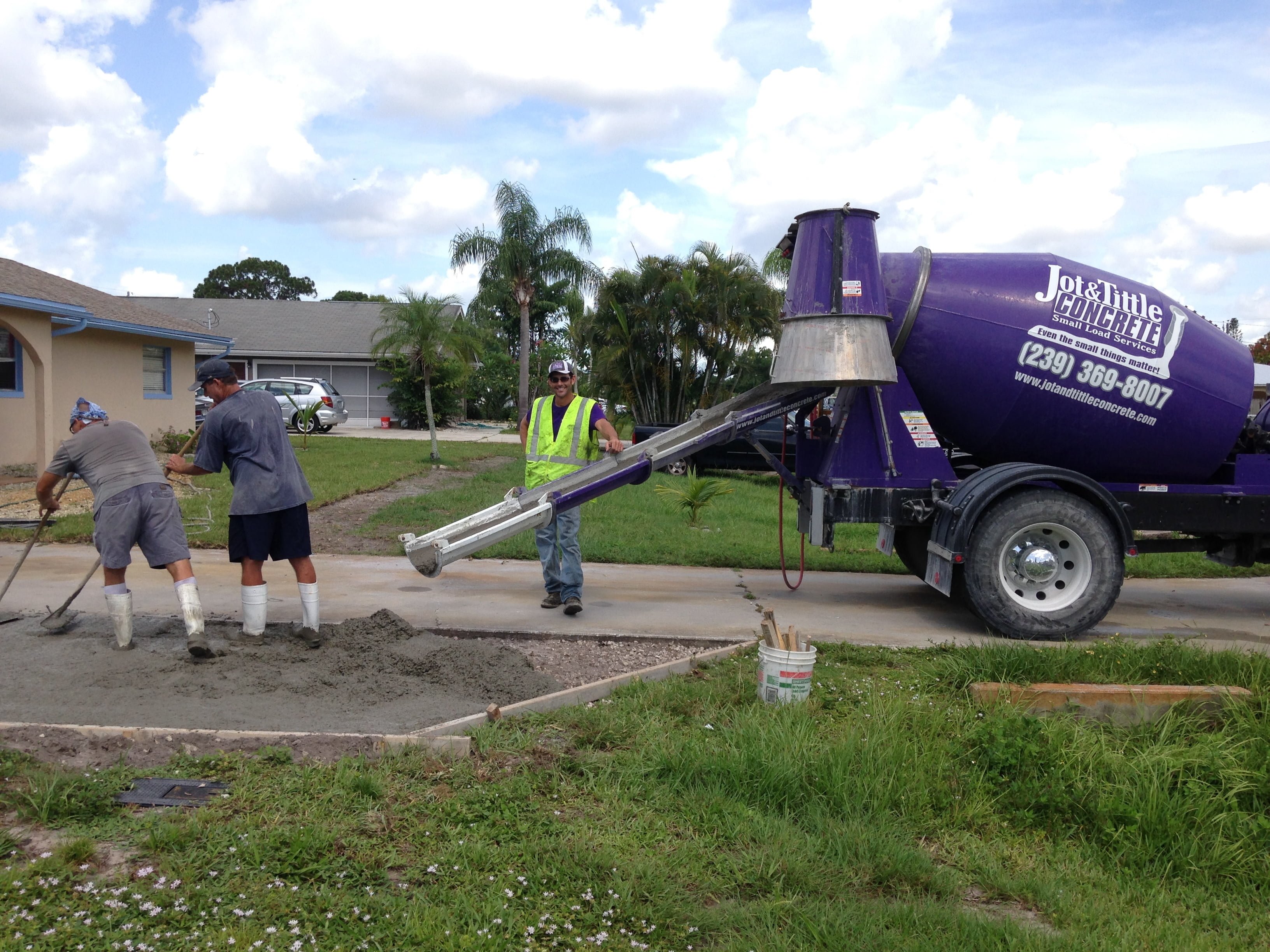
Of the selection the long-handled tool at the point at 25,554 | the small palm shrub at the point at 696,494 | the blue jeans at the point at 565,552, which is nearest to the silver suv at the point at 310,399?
the small palm shrub at the point at 696,494

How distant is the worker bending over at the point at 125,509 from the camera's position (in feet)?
19.8

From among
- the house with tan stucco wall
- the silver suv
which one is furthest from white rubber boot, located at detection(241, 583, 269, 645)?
the silver suv

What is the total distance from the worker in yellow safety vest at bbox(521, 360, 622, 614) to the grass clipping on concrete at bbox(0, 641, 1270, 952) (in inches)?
104

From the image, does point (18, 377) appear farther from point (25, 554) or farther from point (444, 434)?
point (444, 434)

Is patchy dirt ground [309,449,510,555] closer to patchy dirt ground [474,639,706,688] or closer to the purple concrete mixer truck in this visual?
patchy dirt ground [474,639,706,688]

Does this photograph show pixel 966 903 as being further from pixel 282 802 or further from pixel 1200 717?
pixel 282 802

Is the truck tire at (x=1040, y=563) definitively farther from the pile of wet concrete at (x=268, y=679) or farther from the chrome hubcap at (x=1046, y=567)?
the pile of wet concrete at (x=268, y=679)

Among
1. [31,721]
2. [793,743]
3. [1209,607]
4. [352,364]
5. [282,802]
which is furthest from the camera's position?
[352,364]

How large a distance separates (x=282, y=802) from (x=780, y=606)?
4989mm

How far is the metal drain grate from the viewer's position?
3.87 meters

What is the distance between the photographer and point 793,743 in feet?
14.4

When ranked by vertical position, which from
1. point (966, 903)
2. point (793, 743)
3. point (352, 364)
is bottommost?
point (966, 903)

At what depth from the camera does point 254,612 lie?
6.35 meters

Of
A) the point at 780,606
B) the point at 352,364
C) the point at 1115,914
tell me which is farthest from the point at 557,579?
the point at 352,364
